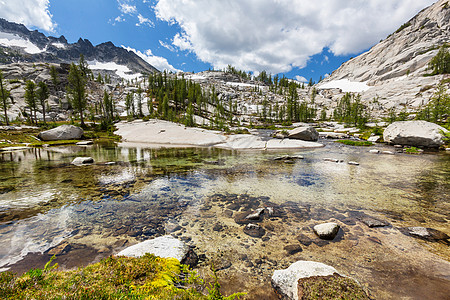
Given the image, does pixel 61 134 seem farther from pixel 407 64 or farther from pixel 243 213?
pixel 407 64

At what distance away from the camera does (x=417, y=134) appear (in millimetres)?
29328

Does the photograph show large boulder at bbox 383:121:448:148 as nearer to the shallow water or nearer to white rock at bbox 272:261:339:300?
the shallow water

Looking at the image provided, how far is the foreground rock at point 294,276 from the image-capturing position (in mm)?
4056

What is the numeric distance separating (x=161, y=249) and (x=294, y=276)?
3959mm

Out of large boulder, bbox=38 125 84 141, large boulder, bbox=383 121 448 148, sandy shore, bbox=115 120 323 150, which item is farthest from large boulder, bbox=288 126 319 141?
large boulder, bbox=38 125 84 141

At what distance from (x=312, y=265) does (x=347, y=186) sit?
10.4m

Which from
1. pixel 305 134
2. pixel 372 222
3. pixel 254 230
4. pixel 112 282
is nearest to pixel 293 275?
pixel 254 230

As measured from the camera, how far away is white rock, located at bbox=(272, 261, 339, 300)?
4103mm

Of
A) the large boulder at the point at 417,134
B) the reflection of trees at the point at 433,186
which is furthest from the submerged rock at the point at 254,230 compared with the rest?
the large boulder at the point at 417,134

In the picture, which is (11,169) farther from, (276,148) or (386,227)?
(276,148)

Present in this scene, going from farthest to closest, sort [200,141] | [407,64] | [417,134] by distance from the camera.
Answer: [407,64] → [200,141] → [417,134]

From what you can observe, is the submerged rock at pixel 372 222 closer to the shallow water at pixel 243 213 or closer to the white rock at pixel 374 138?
the shallow water at pixel 243 213

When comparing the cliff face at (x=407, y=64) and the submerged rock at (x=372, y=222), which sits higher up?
the cliff face at (x=407, y=64)

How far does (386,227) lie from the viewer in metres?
7.47
